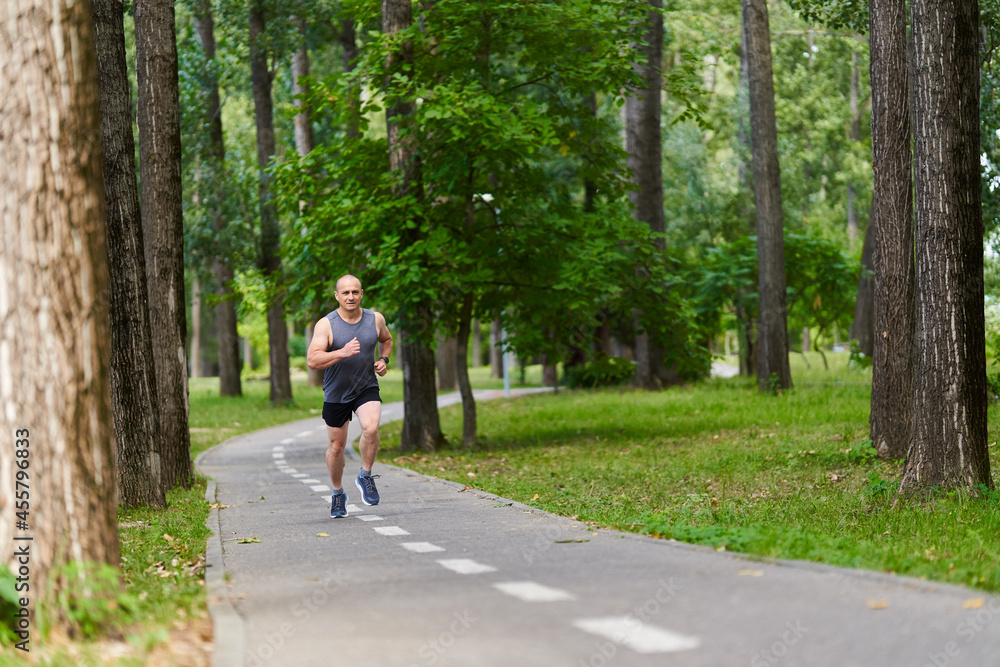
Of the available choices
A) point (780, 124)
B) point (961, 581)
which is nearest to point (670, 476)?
point (961, 581)

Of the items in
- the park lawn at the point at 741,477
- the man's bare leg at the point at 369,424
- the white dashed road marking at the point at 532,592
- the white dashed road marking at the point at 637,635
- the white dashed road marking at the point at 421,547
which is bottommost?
the park lawn at the point at 741,477

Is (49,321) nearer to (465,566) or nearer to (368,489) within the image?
(465,566)

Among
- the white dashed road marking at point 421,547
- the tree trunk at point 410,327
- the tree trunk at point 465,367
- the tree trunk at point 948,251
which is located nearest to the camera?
the white dashed road marking at point 421,547

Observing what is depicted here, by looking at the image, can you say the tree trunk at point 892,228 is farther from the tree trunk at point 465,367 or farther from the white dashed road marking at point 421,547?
the white dashed road marking at point 421,547

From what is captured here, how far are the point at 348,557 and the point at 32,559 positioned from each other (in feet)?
8.36

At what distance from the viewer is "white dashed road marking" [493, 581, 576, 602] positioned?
226 inches

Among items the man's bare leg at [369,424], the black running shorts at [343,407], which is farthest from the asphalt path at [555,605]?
the black running shorts at [343,407]

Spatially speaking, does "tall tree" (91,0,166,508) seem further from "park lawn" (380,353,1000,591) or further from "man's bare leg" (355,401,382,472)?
"park lawn" (380,353,1000,591)

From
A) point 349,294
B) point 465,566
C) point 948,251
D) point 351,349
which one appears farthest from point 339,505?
point 948,251

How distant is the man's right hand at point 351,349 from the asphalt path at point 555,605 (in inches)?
64.5

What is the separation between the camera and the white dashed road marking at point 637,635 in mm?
4738

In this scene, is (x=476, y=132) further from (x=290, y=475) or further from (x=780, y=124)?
(x=780, y=124)

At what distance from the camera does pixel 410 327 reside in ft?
56.2

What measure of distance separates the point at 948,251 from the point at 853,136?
160 feet
